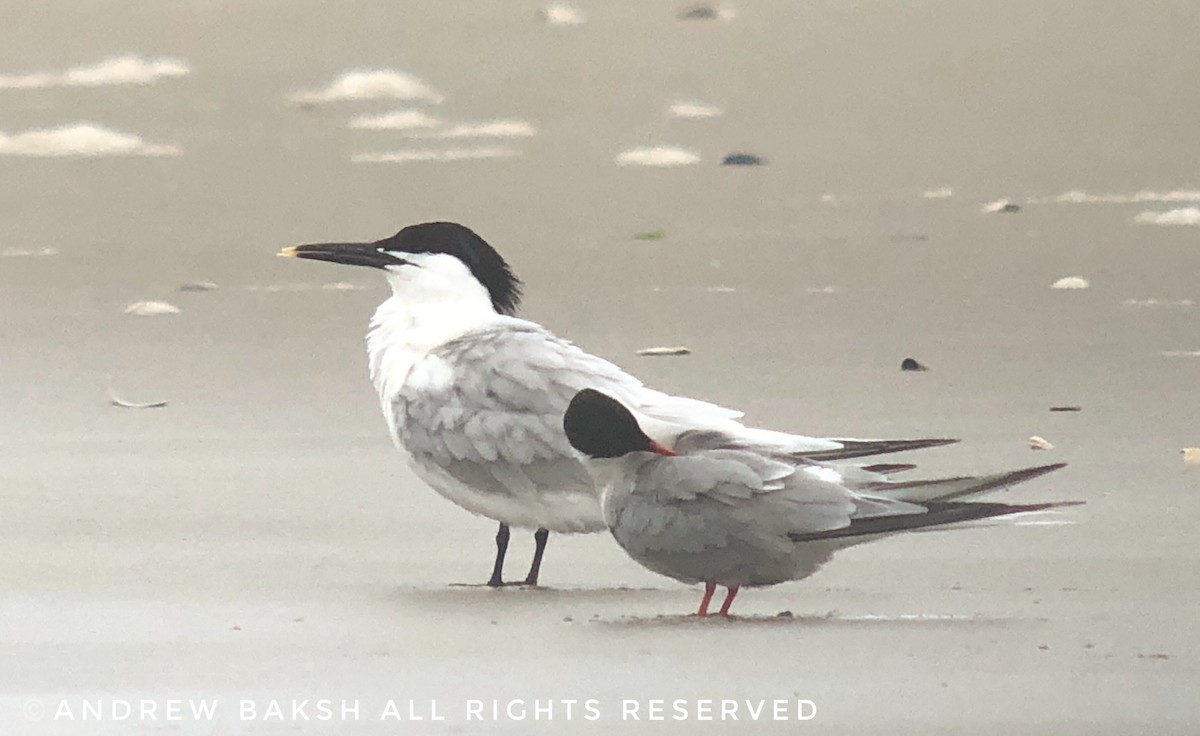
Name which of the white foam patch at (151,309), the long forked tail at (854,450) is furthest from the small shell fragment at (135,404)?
the long forked tail at (854,450)

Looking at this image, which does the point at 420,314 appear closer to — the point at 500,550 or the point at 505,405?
the point at 505,405

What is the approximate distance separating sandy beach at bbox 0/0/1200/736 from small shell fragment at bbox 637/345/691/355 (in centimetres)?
2

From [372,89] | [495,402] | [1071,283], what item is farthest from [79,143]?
[1071,283]

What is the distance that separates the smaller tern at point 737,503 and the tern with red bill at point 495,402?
0.10m

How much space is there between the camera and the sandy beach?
281cm

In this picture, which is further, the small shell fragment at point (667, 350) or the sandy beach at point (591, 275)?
the small shell fragment at point (667, 350)

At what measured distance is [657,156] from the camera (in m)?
3.65

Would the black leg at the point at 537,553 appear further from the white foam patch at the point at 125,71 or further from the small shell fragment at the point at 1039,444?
the white foam patch at the point at 125,71

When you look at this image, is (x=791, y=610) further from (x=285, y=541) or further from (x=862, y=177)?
(x=862, y=177)

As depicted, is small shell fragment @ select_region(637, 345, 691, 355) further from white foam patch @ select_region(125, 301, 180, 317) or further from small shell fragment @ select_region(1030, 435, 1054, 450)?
white foam patch @ select_region(125, 301, 180, 317)

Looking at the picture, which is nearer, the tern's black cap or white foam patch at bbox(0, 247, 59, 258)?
the tern's black cap

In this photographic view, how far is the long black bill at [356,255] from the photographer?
3064mm

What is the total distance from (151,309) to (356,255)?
2.43ft

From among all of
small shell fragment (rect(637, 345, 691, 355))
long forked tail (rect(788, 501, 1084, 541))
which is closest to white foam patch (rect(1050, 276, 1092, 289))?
small shell fragment (rect(637, 345, 691, 355))
